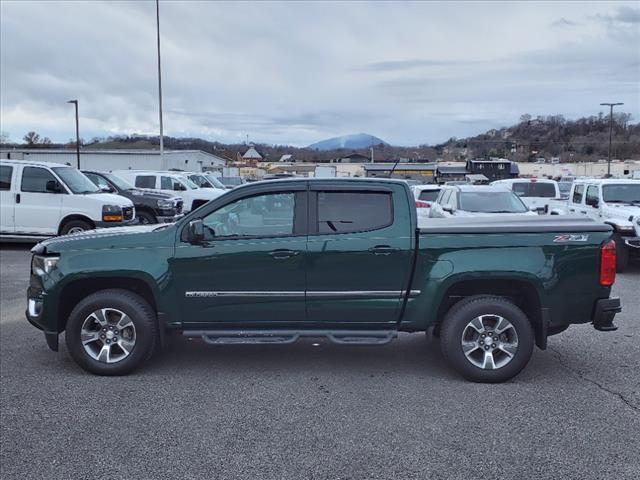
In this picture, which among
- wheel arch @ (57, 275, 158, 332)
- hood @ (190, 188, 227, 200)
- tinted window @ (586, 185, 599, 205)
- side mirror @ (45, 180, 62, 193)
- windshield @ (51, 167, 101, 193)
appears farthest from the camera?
hood @ (190, 188, 227, 200)

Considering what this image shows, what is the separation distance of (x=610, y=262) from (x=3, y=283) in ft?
30.7

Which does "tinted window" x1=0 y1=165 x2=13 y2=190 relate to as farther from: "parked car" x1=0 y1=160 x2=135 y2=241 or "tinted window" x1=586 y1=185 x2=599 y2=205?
"tinted window" x1=586 y1=185 x2=599 y2=205

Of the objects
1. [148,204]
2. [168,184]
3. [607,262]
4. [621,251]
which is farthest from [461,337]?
[168,184]

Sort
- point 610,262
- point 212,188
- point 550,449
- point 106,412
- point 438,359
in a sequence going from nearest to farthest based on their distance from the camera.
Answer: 1. point 550,449
2. point 106,412
3. point 610,262
4. point 438,359
5. point 212,188

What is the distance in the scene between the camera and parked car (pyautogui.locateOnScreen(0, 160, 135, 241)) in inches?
532

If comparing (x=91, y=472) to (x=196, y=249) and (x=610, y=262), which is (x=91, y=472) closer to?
(x=196, y=249)

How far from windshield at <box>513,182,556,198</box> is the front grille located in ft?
40.6

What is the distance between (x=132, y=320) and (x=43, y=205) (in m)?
9.22

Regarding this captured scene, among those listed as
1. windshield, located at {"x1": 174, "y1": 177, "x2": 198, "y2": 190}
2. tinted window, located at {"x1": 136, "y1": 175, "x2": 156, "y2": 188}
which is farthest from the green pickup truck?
windshield, located at {"x1": 174, "y1": 177, "x2": 198, "y2": 190}

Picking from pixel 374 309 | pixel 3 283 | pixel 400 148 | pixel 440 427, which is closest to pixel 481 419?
pixel 440 427

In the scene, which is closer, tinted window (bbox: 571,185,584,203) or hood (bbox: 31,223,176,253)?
hood (bbox: 31,223,176,253)

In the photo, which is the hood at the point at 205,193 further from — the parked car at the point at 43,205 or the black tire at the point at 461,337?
the black tire at the point at 461,337

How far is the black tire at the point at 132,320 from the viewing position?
557 centimetres

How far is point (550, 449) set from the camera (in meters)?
4.16
